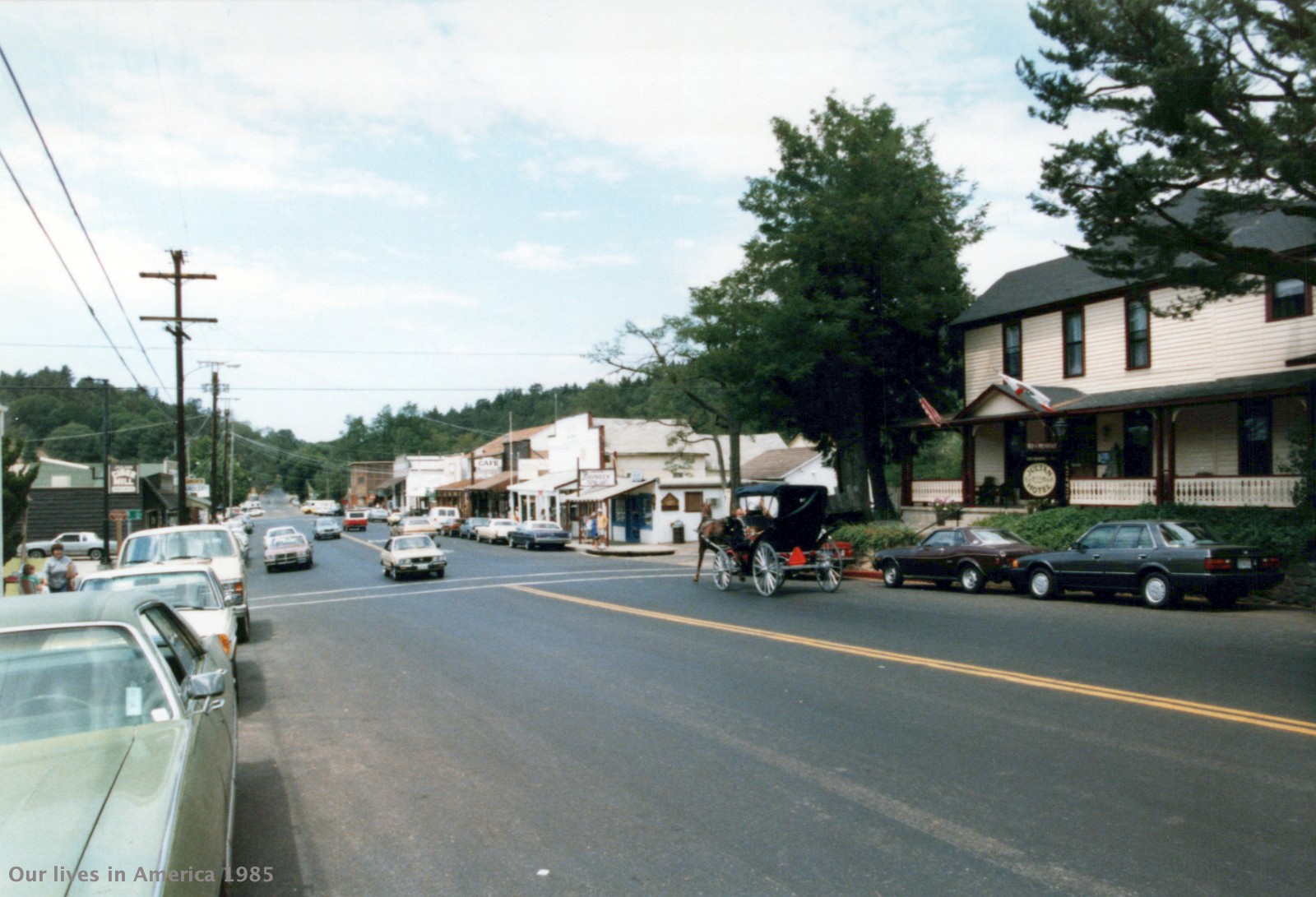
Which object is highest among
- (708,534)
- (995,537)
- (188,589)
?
(188,589)

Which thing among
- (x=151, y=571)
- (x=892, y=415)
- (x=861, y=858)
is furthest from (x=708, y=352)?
(x=861, y=858)

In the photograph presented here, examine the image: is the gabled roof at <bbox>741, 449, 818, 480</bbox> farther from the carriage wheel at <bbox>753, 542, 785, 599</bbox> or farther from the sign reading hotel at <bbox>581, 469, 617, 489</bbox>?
the carriage wheel at <bbox>753, 542, 785, 599</bbox>

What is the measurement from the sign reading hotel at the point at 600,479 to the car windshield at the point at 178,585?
120ft

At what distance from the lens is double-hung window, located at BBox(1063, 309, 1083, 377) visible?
26703 mm

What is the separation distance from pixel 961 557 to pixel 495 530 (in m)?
36.9

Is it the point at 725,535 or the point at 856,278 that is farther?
the point at 856,278

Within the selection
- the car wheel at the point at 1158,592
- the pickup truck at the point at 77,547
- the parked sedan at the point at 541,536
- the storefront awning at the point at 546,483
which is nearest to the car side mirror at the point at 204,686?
the car wheel at the point at 1158,592

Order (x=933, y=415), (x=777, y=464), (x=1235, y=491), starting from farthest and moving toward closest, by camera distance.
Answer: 1. (x=777, y=464)
2. (x=933, y=415)
3. (x=1235, y=491)

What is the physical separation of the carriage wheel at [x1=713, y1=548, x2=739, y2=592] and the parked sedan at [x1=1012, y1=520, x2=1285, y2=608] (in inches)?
252

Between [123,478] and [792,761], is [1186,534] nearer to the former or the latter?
[792,761]

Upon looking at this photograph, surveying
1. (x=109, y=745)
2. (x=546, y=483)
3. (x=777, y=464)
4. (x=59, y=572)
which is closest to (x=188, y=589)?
(x=109, y=745)

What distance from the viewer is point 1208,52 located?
1398 centimetres

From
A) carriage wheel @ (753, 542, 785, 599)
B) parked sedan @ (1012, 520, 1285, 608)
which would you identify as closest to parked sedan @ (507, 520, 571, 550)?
carriage wheel @ (753, 542, 785, 599)

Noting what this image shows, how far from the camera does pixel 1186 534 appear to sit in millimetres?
16000
